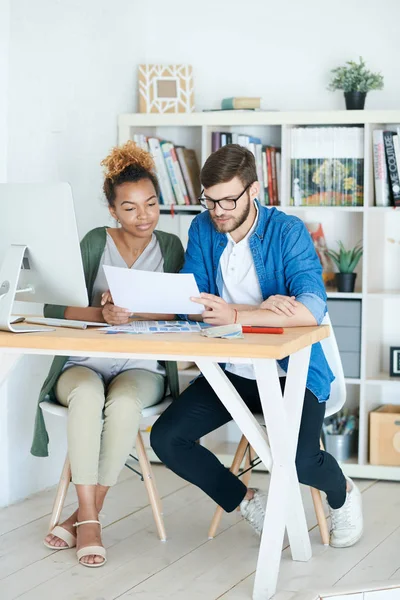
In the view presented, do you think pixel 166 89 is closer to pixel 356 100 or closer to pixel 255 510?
pixel 356 100

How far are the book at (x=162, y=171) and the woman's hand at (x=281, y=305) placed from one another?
140 cm

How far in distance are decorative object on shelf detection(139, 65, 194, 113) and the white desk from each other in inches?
66.2

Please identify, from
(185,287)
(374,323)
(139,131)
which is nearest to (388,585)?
(185,287)

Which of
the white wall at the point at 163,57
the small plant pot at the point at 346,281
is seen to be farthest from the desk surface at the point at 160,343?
the small plant pot at the point at 346,281

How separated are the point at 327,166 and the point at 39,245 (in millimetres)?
1617

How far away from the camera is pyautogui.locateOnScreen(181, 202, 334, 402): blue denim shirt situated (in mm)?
2756

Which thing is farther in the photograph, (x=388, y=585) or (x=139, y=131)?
(x=139, y=131)

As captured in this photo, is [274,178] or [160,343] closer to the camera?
[160,343]

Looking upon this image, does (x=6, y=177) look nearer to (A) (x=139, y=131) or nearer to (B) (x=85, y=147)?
(B) (x=85, y=147)

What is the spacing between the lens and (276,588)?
8.42 ft

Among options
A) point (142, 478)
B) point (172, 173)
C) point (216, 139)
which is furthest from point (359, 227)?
point (142, 478)

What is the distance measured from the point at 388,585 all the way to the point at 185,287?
3.06 feet

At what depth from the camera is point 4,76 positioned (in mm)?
3193

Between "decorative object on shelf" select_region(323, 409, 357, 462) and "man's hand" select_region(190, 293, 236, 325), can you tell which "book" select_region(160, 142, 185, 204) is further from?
"man's hand" select_region(190, 293, 236, 325)
